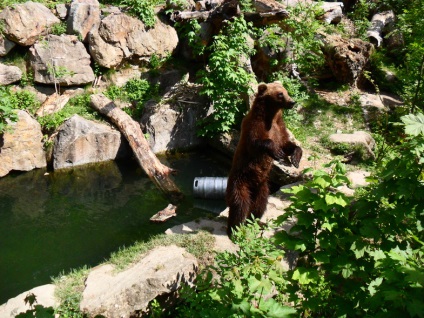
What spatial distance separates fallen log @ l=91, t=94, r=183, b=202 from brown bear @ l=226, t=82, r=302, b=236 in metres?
2.55

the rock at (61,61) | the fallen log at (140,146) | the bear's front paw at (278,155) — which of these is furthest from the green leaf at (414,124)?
the rock at (61,61)

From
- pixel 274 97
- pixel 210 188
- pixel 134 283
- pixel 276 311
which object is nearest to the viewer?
pixel 276 311

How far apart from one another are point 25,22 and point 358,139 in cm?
844

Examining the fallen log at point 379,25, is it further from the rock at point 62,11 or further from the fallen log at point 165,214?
the rock at point 62,11

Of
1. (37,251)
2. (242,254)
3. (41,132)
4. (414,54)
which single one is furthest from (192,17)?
(242,254)

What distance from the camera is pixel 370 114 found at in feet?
32.2

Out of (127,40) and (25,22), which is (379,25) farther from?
(25,22)

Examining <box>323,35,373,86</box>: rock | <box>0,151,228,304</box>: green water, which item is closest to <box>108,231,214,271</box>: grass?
<box>0,151,228,304</box>: green water

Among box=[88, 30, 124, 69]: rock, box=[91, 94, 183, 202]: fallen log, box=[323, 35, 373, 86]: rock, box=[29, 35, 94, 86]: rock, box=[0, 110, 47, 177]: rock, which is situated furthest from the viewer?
box=[88, 30, 124, 69]: rock

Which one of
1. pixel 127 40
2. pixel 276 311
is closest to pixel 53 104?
pixel 127 40

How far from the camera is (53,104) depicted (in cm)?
975

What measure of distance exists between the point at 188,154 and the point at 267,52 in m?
3.34

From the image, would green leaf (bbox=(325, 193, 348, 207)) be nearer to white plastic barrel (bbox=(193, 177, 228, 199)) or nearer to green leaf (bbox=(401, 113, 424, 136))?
green leaf (bbox=(401, 113, 424, 136))

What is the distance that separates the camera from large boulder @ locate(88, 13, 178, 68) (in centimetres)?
1061
